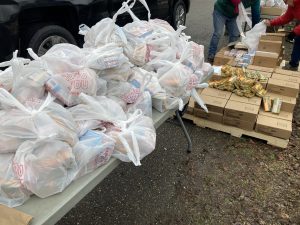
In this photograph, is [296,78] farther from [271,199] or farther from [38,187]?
[38,187]

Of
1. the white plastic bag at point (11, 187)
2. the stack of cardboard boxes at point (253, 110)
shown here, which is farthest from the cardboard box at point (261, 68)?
the white plastic bag at point (11, 187)

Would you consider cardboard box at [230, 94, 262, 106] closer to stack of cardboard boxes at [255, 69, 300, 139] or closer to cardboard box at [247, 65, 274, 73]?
stack of cardboard boxes at [255, 69, 300, 139]

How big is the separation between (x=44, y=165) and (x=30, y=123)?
202 mm

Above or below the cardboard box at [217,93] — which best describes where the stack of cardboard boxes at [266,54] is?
above

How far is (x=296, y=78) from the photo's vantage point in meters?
3.63

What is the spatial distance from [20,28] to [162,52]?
1.88m

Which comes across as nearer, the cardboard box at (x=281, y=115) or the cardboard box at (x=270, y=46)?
the cardboard box at (x=281, y=115)

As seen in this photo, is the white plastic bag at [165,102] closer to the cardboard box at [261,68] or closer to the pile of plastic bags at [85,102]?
the pile of plastic bags at [85,102]

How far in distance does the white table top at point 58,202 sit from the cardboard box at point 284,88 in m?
2.60

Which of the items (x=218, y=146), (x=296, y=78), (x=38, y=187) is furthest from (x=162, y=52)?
(x=296, y=78)

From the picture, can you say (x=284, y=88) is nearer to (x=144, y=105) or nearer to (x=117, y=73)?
(x=144, y=105)

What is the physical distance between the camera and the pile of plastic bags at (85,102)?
50.8 inches

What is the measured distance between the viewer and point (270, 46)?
13.9 ft

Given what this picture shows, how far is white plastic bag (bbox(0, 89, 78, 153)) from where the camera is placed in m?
1.31
